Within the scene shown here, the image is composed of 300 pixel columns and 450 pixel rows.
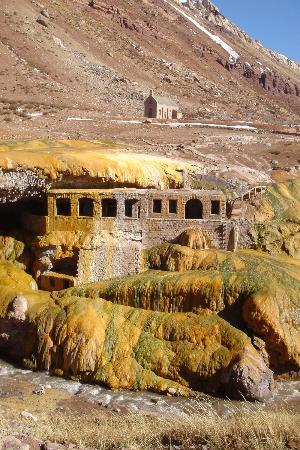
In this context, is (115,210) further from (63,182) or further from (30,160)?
(30,160)

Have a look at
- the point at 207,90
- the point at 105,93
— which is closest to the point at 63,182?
the point at 105,93

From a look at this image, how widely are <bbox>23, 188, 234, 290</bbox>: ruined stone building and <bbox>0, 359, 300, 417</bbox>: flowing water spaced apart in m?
4.81

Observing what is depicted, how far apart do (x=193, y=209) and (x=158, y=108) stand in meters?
27.9

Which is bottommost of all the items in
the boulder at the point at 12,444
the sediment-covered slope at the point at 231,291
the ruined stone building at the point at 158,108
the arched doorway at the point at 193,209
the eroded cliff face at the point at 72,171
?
the sediment-covered slope at the point at 231,291

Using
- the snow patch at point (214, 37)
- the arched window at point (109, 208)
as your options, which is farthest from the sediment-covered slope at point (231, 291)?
the snow patch at point (214, 37)

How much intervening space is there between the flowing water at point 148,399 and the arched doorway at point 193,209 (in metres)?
9.81

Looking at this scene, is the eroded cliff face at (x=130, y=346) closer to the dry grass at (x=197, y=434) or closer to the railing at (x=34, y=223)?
the railing at (x=34, y=223)

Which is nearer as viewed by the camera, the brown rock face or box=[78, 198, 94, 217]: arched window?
box=[78, 198, 94, 217]: arched window

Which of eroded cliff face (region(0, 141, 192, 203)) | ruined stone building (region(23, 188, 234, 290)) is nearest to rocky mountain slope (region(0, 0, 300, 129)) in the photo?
eroded cliff face (region(0, 141, 192, 203))

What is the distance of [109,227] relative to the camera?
78.8 ft

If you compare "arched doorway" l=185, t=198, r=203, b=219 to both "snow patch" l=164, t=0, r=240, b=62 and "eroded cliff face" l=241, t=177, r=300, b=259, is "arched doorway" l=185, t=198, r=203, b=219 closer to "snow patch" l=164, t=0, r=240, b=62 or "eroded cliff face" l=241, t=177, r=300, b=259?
"eroded cliff face" l=241, t=177, r=300, b=259

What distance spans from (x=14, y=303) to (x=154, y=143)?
1677cm

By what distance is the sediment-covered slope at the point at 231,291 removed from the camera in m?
19.5

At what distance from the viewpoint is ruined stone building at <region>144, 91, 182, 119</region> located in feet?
172
